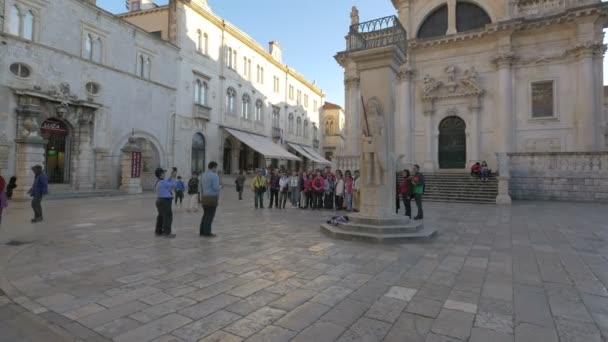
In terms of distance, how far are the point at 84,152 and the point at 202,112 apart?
9.16 metres

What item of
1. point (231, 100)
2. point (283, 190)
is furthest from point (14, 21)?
point (231, 100)

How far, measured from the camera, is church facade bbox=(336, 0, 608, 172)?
1681cm

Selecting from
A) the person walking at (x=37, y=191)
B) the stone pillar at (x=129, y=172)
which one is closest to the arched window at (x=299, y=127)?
the stone pillar at (x=129, y=172)

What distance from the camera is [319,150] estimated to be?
4731 cm

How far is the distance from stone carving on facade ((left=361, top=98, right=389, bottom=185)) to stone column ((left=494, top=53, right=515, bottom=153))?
14.3 metres

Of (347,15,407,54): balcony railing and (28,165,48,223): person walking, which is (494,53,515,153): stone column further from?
(28,165,48,223): person walking

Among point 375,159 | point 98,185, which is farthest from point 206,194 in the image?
point 98,185

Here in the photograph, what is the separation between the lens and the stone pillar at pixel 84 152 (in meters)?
17.7

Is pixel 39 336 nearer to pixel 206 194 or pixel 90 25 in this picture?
pixel 206 194

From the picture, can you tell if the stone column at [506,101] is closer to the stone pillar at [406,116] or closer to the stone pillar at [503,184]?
the stone pillar at [503,184]

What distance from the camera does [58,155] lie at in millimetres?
17922

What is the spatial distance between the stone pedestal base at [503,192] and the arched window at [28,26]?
74.2 feet

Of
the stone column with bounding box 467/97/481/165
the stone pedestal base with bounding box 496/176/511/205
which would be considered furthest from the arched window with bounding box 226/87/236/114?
the stone pedestal base with bounding box 496/176/511/205

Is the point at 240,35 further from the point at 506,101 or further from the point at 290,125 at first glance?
the point at 506,101
